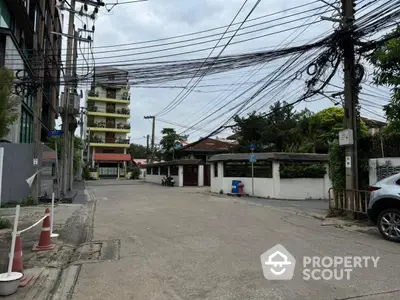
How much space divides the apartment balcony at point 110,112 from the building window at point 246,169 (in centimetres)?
4195

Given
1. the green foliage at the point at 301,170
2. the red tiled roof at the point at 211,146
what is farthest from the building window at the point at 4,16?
the red tiled roof at the point at 211,146

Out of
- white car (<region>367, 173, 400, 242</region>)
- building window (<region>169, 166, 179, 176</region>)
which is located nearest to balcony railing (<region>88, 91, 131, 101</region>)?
building window (<region>169, 166, 179, 176</region>)

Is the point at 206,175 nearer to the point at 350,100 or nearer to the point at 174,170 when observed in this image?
the point at 174,170

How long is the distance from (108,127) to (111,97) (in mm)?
5683

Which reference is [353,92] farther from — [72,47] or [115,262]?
[72,47]

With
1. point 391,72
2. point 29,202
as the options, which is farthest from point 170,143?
point 391,72

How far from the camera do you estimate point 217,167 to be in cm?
2264

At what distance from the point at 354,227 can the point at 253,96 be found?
7.08m

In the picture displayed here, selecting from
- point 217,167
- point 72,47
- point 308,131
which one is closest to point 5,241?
point 72,47

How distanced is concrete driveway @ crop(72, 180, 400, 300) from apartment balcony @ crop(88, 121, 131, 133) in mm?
49557

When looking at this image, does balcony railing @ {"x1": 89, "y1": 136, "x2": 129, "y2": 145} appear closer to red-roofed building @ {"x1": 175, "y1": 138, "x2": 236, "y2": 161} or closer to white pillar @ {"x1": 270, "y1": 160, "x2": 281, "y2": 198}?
red-roofed building @ {"x1": 175, "y1": 138, "x2": 236, "y2": 161}

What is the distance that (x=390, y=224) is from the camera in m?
7.34

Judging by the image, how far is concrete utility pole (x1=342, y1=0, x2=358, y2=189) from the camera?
10.6m

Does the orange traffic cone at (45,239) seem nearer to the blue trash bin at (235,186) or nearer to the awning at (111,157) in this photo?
the blue trash bin at (235,186)
